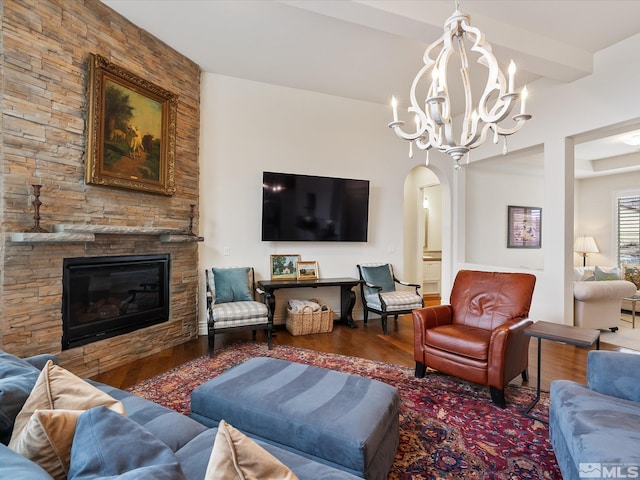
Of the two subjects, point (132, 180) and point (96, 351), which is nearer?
point (96, 351)

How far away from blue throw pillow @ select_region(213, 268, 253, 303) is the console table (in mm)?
209

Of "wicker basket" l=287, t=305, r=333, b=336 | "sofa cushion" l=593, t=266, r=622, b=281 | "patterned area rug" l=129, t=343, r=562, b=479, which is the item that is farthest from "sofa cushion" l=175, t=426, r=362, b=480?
"sofa cushion" l=593, t=266, r=622, b=281

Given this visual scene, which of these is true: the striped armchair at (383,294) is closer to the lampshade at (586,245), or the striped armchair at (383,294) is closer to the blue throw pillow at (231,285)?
the blue throw pillow at (231,285)

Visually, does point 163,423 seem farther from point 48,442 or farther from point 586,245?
point 586,245

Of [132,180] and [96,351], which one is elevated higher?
[132,180]

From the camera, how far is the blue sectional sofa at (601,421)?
1.20m

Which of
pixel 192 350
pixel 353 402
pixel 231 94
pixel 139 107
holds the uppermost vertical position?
pixel 231 94

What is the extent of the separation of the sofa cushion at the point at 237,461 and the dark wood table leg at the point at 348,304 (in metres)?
3.76

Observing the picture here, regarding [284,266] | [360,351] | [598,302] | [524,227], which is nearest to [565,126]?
[598,302]

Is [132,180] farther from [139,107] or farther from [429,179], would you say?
[429,179]

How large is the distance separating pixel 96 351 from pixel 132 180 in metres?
1.62

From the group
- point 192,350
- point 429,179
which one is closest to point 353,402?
point 192,350

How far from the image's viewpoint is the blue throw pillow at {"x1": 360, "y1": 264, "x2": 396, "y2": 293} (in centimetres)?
469

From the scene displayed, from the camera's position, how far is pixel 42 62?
97.4 inches
